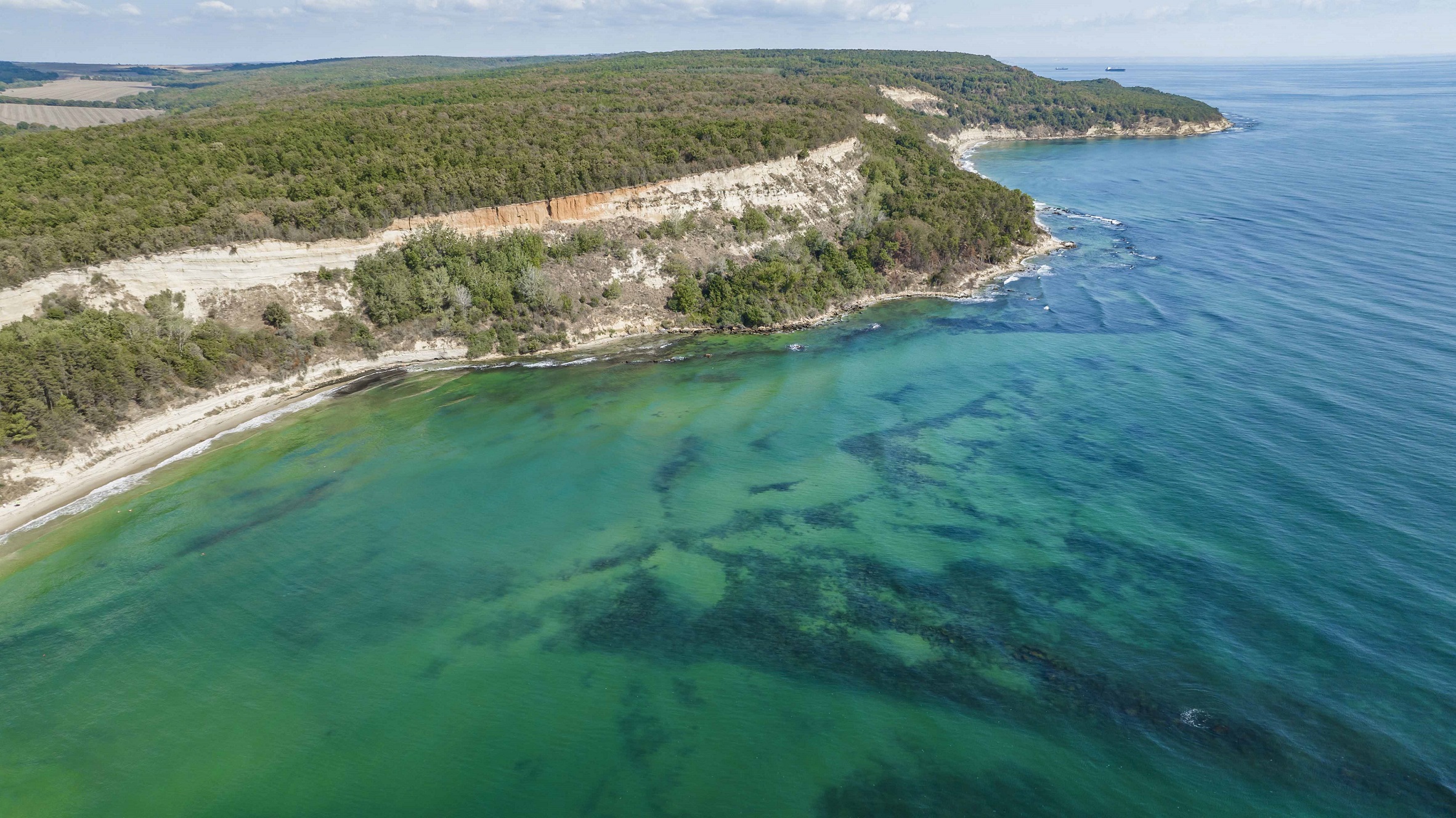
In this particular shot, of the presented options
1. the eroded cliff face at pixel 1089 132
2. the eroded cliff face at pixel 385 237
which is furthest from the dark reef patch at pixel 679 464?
the eroded cliff face at pixel 1089 132

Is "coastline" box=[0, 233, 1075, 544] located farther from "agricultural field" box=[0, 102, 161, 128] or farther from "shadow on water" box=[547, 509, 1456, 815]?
"agricultural field" box=[0, 102, 161, 128]

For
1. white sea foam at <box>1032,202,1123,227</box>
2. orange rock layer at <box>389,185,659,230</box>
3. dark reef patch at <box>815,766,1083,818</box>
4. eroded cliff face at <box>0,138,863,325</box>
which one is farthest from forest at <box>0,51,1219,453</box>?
dark reef patch at <box>815,766,1083,818</box>

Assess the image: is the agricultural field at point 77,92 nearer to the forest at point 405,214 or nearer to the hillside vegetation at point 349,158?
the hillside vegetation at point 349,158

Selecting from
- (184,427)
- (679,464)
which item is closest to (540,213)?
(184,427)

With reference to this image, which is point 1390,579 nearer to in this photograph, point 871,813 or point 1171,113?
point 871,813

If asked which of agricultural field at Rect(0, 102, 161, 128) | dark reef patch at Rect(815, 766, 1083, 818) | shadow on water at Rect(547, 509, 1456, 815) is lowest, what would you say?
dark reef patch at Rect(815, 766, 1083, 818)

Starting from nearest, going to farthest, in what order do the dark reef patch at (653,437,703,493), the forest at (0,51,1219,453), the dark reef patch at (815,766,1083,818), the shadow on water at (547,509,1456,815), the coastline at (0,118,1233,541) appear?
the dark reef patch at (815,766,1083,818), the shadow on water at (547,509,1456,815), the coastline at (0,118,1233,541), the dark reef patch at (653,437,703,493), the forest at (0,51,1219,453)

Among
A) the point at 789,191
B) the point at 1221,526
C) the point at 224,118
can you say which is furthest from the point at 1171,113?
the point at 224,118
